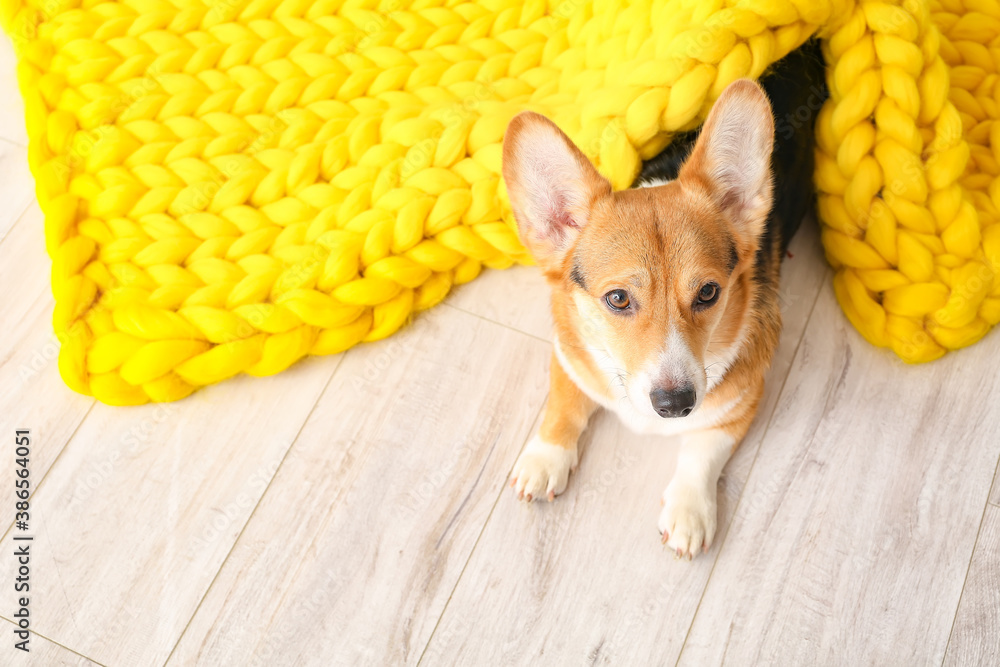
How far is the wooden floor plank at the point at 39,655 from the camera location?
162cm

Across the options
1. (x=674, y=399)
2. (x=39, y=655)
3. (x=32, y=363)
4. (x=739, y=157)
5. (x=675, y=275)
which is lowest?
(x=39, y=655)

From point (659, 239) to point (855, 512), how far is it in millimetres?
811

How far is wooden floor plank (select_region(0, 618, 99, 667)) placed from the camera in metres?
1.62

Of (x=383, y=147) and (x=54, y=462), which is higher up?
(x=383, y=147)

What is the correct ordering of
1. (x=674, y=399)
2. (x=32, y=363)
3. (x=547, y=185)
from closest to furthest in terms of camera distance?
(x=674, y=399) → (x=547, y=185) → (x=32, y=363)

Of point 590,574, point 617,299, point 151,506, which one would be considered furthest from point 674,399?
point 151,506

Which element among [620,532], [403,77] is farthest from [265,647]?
[403,77]

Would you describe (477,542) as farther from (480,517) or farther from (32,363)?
(32,363)

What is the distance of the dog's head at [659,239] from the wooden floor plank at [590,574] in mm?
366

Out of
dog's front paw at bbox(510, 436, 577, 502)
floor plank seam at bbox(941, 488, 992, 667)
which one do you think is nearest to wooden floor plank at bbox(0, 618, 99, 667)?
dog's front paw at bbox(510, 436, 577, 502)

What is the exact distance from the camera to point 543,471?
1.71m

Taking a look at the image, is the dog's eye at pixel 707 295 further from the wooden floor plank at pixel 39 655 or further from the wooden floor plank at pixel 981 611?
the wooden floor plank at pixel 39 655

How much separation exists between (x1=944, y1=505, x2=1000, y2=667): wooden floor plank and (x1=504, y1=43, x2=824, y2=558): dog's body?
525 mm

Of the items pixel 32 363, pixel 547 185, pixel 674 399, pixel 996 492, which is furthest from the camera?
pixel 32 363
